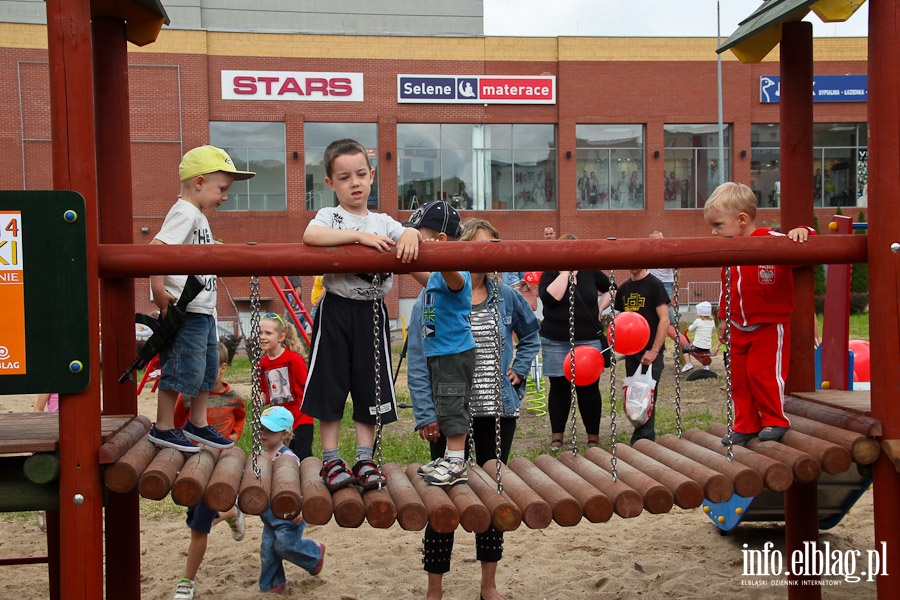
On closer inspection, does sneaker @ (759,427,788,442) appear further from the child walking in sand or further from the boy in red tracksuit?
the child walking in sand

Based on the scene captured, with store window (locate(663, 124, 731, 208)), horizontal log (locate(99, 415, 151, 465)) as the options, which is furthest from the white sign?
horizontal log (locate(99, 415, 151, 465))

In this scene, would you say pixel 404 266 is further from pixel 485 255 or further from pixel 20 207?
pixel 20 207

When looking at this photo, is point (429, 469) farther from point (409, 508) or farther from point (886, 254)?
point (886, 254)

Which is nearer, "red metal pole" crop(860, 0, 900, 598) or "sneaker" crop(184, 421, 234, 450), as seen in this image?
"red metal pole" crop(860, 0, 900, 598)

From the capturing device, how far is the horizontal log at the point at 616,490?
3.38m

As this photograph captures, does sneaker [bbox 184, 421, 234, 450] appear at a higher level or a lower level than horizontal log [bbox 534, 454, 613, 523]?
higher

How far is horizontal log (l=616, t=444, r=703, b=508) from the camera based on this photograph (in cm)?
342

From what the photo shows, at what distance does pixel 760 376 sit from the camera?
3.96 metres

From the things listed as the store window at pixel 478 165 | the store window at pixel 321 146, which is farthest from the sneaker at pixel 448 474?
the store window at pixel 478 165

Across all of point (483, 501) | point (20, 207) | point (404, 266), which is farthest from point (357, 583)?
point (20, 207)

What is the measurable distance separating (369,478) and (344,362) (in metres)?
0.49

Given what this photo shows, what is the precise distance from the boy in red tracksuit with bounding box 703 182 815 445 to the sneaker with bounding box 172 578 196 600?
2905mm

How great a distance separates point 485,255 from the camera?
3.39 metres

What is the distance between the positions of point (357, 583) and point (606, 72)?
2780cm
